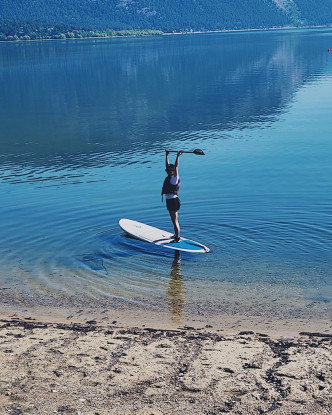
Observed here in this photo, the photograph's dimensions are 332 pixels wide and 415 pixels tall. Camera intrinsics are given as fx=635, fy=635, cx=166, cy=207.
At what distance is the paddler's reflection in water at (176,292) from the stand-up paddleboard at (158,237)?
0.45 metres

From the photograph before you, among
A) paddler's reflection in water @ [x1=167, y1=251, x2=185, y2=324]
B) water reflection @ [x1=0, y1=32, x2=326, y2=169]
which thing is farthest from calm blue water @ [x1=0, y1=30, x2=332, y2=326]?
water reflection @ [x1=0, y1=32, x2=326, y2=169]

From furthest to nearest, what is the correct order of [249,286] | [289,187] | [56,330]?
[289,187], [249,286], [56,330]

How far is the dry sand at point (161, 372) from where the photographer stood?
10.1 metres

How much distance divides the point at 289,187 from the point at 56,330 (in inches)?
673

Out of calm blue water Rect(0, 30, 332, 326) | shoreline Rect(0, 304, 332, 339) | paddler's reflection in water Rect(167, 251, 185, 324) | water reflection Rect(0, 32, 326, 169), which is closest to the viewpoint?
shoreline Rect(0, 304, 332, 339)

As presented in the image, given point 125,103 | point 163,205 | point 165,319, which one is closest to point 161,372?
point 165,319

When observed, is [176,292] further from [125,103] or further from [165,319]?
[125,103]

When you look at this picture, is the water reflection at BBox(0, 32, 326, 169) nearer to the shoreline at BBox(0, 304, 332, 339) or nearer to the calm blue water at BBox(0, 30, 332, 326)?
the calm blue water at BBox(0, 30, 332, 326)

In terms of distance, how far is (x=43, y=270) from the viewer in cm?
1905

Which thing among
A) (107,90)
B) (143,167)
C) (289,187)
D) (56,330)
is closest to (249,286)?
(56,330)

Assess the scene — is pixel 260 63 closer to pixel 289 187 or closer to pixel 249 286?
pixel 289 187

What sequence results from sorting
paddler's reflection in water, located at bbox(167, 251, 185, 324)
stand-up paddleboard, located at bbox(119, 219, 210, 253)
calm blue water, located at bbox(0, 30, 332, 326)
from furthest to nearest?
stand-up paddleboard, located at bbox(119, 219, 210, 253) < calm blue water, located at bbox(0, 30, 332, 326) < paddler's reflection in water, located at bbox(167, 251, 185, 324)

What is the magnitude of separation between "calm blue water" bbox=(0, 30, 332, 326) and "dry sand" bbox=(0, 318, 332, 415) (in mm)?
2844

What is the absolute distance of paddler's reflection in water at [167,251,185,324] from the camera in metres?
15.5
